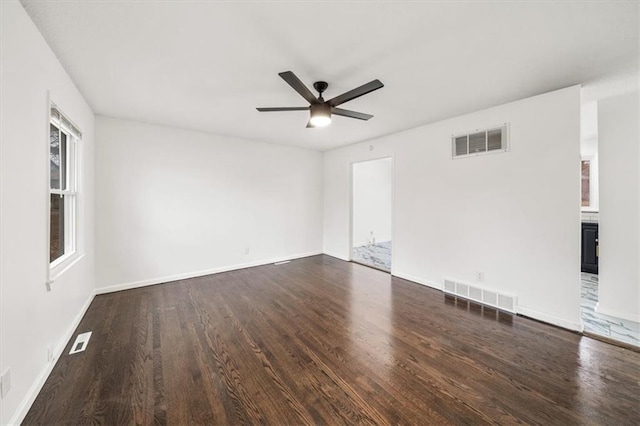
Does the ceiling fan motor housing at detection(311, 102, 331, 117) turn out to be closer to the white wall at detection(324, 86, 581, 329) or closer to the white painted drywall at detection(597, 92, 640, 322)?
the white wall at detection(324, 86, 581, 329)

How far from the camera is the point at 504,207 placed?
3.13 meters

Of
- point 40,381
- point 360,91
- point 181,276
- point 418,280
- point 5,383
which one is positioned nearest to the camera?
point 5,383

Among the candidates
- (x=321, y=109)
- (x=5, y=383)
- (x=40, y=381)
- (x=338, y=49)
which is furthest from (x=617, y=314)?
(x=40, y=381)

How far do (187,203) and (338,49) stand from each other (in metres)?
3.52

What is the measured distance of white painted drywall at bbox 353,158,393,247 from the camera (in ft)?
23.2

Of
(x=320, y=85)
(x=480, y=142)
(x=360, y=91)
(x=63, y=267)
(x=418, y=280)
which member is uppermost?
(x=320, y=85)

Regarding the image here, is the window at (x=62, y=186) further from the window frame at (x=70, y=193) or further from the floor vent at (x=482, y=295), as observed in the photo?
the floor vent at (x=482, y=295)

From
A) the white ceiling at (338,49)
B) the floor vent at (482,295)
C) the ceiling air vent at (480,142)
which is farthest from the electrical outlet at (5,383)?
the ceiling air vent at (480,142)

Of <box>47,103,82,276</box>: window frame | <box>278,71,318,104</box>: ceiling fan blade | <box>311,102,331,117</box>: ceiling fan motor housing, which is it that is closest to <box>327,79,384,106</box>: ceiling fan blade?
<box>311,102,331,117</box>: ceiling fan motor housing

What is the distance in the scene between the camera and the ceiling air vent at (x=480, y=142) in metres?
3.13

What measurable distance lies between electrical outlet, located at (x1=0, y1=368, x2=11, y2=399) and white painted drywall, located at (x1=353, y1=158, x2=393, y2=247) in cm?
624

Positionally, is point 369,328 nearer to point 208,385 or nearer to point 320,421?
point 320,421

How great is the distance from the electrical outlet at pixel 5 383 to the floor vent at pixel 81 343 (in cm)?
94

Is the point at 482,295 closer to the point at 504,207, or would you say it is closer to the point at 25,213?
the point at 504,207
